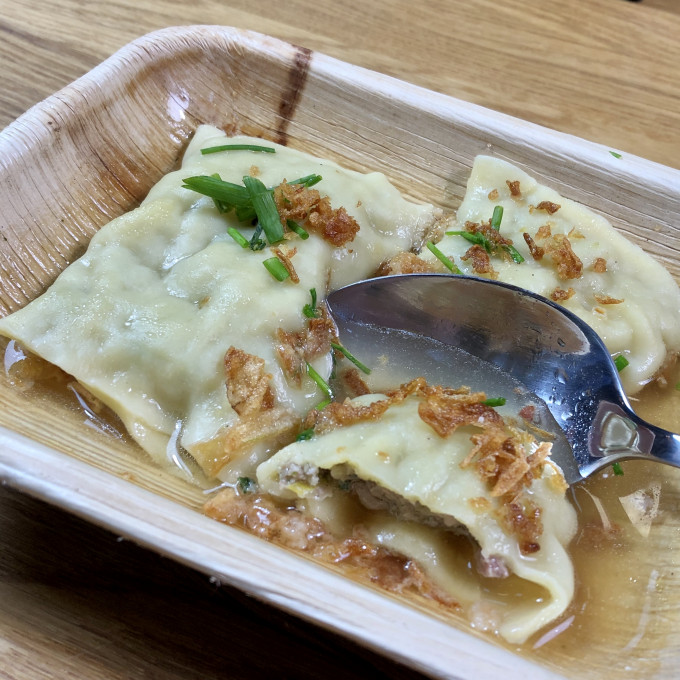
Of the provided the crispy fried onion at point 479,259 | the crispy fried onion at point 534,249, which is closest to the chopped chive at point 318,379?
the crispy fried onion at point 479,259

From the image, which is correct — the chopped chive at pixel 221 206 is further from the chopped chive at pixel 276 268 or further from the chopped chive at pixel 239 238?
the chopped chive at pixel 276 268

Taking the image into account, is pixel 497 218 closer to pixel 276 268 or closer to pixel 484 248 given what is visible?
pixel 484 248

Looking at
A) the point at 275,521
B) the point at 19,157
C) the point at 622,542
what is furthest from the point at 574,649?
the point at 19,157

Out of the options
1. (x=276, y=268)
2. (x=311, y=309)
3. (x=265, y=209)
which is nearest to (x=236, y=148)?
(x=265, y=209)

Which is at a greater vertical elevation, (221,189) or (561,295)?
(221,189)

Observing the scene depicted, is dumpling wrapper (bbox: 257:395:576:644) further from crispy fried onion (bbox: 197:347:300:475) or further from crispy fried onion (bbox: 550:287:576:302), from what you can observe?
crispy fried onion (bbox: 550:287:576:302)

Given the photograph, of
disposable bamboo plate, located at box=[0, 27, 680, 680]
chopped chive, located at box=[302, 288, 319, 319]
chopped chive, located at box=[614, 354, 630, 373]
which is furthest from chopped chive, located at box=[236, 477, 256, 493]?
chopped chive, located at box=[614, 354, 630, 373]
